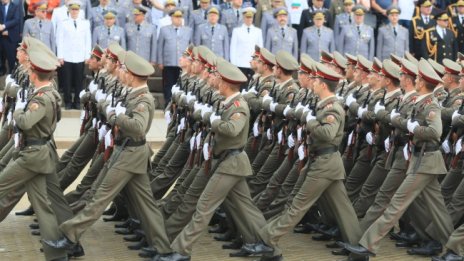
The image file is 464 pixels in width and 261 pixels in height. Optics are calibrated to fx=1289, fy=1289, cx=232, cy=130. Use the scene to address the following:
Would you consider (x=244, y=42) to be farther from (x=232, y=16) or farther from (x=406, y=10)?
(x=406, y=10)

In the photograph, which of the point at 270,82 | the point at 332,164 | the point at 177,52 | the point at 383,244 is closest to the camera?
the point at 332,164

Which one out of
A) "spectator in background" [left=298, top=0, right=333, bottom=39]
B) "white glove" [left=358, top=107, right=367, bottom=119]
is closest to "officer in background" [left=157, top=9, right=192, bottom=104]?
"spectator in background" [left=298, top=0, right=333, bottom=39]

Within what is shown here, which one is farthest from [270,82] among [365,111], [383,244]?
[383,244]

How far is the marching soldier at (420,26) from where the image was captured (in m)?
19.6

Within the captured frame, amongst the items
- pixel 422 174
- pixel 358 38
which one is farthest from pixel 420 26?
pixel 422 174

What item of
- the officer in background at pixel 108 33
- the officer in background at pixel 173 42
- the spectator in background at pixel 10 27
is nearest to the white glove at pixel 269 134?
the officer in background at pixel 108 33

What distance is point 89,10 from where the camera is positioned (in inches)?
741

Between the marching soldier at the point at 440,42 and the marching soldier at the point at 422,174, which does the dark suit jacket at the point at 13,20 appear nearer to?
the marching soldier at the point at 440,42

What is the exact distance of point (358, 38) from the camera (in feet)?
63.1

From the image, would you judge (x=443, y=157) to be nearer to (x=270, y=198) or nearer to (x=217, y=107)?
(x=270, y=198)

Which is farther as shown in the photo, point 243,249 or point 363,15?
point 363,15

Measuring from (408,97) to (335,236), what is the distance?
58.3 inches

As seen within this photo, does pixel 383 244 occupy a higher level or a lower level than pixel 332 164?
lower

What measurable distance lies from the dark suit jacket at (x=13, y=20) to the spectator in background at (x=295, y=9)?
13.6 feet
